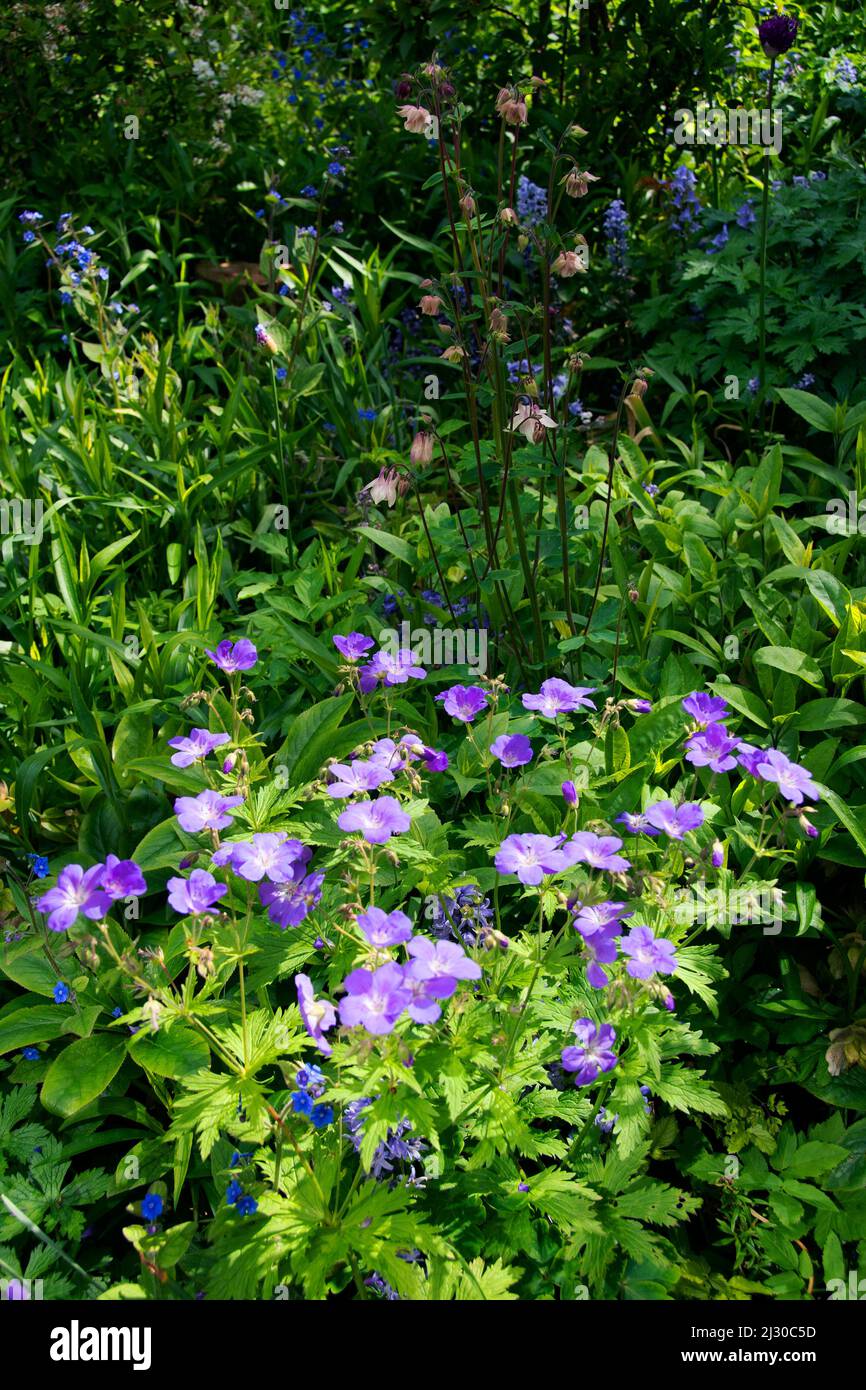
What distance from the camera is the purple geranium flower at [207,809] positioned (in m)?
1.58

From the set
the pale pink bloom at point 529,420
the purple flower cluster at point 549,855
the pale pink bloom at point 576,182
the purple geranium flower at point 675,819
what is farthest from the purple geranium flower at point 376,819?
the pale pink bloom at point 576,182

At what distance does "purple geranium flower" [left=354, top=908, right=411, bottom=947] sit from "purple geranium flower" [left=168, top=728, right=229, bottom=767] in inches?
18.5

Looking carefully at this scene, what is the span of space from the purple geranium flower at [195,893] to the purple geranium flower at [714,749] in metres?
0.77

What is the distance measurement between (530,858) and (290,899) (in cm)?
35

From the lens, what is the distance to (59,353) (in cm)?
452

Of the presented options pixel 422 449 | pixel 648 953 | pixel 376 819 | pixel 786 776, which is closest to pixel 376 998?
pixel 376 819

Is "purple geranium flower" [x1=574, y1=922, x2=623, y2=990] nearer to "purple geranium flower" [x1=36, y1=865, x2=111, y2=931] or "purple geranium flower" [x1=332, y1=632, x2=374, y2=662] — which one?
"purple geranium flower" [x1=36, y1=865, x2=111, y2=931]

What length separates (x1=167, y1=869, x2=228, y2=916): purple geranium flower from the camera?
1.49m

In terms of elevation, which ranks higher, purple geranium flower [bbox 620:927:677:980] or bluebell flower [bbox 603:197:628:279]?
bluebell flower [bbox 603:197:628:279]

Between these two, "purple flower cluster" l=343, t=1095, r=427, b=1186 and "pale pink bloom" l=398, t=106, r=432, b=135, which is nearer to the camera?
"purple flower cluster" l=343, t=1095, r=427, b=1186

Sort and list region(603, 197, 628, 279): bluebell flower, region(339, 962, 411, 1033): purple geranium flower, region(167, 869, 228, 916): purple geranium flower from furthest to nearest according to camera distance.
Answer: region(603, 197, 628, 279): bluebell flower < region(167, 869, 228, 916): purple geranium flower < region(339, 962, 411, 1033): purple geranium flower

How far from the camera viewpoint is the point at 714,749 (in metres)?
1.79

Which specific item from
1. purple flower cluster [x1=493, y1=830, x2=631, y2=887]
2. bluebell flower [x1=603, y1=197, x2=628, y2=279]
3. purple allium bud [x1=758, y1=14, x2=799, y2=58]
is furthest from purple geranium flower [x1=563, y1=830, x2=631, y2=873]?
bluebell flower [x1=603, y1=197, x2=628, y2=279]

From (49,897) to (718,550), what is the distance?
6.78ft
